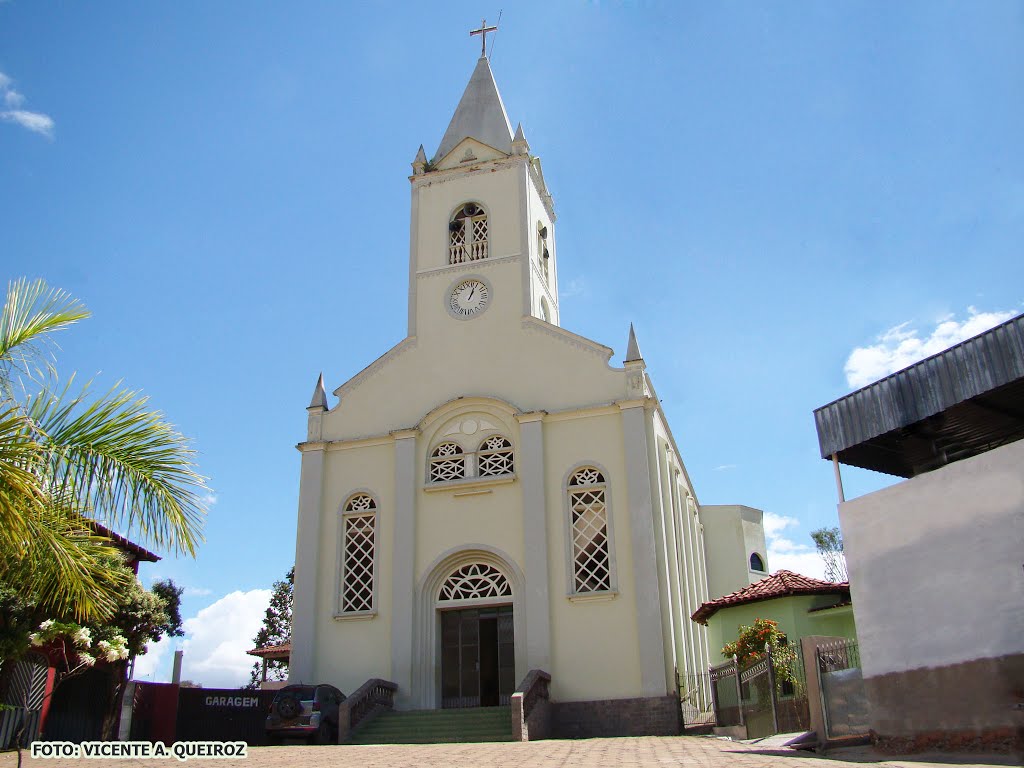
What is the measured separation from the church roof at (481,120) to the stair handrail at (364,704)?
50.6 feet

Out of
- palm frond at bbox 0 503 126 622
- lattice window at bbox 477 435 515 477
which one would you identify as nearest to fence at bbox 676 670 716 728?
lattice window at bbox 477 435 515 477

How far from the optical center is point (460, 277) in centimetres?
2603

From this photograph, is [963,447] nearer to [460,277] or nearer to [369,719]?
[369,719]

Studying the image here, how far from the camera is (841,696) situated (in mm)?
13078

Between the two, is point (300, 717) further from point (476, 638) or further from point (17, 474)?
point (17, 474)

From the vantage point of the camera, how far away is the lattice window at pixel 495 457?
23.2 metres

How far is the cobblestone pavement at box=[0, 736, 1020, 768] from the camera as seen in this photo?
1121 centimetres

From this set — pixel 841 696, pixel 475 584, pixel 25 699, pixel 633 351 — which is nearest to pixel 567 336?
pixel 633 351

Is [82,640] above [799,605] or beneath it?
beneath

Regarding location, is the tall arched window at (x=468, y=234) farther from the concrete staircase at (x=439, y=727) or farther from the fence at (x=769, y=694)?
the fence at (x=769, y=694)

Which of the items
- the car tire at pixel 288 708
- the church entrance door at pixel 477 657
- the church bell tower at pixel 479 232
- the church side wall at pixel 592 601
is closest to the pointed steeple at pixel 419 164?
the church bell tower at pixel 479 232

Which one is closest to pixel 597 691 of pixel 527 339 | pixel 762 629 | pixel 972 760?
pixel 762 629

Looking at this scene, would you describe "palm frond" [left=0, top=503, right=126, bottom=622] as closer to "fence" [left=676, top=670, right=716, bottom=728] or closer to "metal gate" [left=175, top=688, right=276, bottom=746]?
"metal gate" [left=175, top=688, right=276, bottom=746]

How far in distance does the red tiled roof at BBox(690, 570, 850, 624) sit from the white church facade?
1.09 meters
